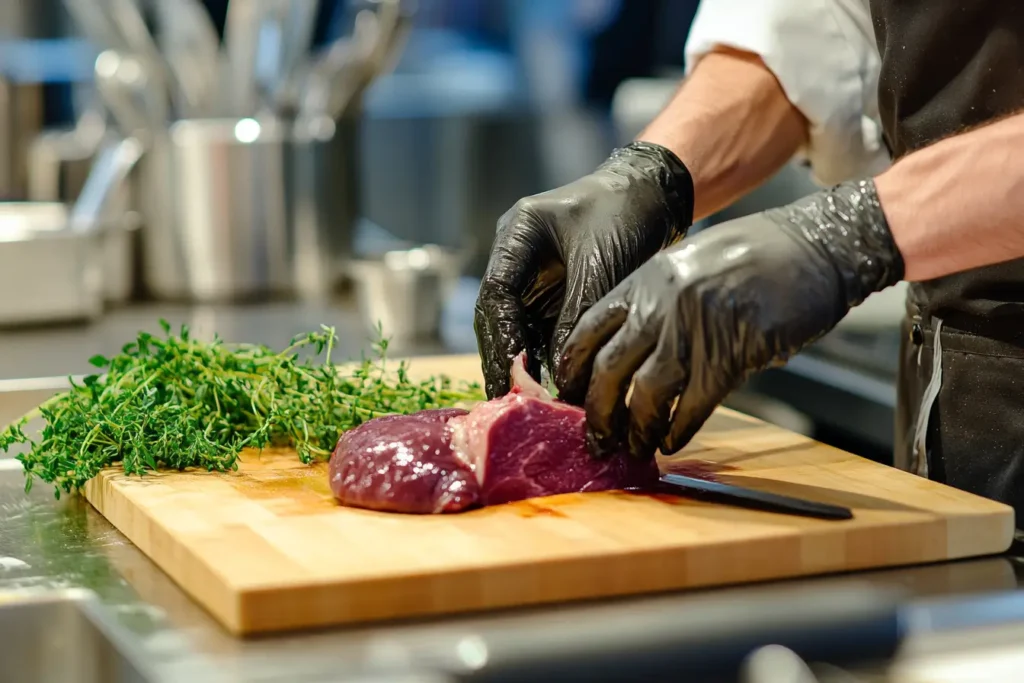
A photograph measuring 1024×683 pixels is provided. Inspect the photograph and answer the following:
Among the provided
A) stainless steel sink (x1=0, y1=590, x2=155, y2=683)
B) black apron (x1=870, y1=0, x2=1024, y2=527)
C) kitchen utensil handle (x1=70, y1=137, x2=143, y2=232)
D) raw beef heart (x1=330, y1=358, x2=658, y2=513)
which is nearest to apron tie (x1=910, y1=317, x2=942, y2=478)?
black apron (x1=870, y1=0, x2=1024, y2=527)

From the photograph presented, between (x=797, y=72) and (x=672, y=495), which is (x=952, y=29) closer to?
(x=797, y=72)

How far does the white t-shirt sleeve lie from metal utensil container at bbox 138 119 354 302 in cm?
121

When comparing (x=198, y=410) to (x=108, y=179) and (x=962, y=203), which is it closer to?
(x=962, y=203)

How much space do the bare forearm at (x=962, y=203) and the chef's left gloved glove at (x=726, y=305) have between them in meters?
0.02

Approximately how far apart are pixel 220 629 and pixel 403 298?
5.54 ft

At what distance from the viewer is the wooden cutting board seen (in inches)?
45.7

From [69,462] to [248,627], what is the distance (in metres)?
0.51

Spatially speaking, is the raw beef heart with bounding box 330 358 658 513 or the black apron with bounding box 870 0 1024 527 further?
the black apron with bounding box 870 0 1024 527

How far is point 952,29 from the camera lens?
1.71m

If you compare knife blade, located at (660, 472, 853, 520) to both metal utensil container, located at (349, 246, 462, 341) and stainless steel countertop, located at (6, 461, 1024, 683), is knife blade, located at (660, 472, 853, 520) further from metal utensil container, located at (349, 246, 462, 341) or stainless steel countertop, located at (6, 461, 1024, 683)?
metal utensil container, located at (349, 246, 462, 341)

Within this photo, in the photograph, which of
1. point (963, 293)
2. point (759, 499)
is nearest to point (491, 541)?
point (759, 499)

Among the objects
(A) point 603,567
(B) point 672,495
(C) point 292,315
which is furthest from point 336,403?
(C) point 292,315

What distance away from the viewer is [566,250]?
174cm

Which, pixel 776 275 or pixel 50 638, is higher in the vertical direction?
pixel 776 275
